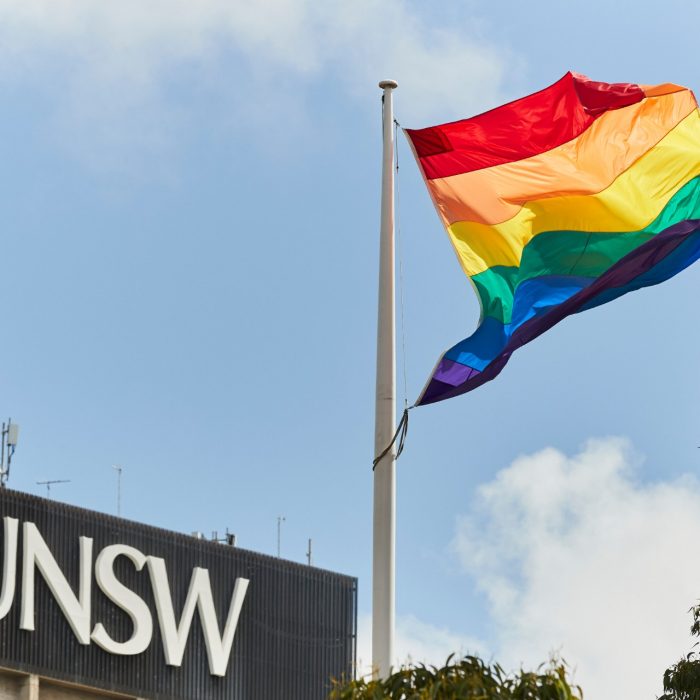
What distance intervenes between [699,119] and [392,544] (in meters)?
7.61

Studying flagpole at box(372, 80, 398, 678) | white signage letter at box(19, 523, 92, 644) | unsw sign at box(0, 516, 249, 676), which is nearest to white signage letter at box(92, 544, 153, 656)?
unsw sign at box(0, 516, 249, 676)

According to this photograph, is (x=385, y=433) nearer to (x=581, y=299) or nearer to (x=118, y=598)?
(x=581, y=299)

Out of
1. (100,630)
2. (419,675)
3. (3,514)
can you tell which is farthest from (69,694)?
(419,675)

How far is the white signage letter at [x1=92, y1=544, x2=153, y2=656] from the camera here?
3262cm

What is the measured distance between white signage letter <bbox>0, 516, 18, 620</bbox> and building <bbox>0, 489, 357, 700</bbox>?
0.02 metres

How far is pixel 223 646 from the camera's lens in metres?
35.0

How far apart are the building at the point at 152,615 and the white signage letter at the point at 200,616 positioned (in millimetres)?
19

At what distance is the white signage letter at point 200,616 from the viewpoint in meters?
33.7

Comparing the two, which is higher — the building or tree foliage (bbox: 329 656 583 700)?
the building

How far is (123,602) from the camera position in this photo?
33.0 metres

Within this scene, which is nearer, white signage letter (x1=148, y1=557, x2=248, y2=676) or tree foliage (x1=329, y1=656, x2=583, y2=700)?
tree foliage (x1=329, y1=656, x2=583, y2=700)

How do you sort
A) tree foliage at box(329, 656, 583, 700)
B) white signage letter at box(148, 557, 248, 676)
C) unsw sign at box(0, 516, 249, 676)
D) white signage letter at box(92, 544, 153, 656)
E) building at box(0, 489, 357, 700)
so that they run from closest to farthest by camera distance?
tree foliage at box(329, 656, 583, 700) → unsw sign at box(0, 516, 249, 676) → building at box(0, 489, 357, 700) → white signage letter at box(92, 544, 153, 656) → white signage letter at box(148, 557, 248, 676)

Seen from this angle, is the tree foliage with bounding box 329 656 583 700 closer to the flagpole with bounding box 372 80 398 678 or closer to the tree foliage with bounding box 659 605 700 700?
the flagpole with bounding box 372 80 398 678

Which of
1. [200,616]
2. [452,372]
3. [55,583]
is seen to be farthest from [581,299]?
[200,616]
